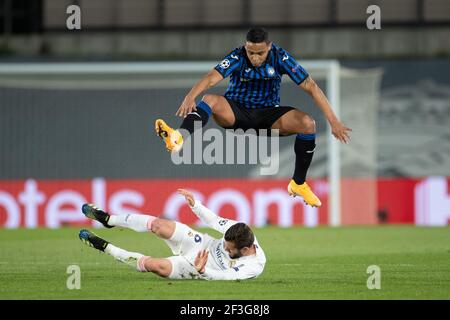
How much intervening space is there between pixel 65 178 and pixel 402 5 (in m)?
9.84

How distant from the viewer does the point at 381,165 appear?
2991 centimetres

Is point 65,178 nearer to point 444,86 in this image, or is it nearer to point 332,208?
point 332,208

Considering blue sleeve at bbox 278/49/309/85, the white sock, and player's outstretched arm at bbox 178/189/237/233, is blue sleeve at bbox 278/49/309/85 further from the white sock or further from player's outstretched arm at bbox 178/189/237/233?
the white sock

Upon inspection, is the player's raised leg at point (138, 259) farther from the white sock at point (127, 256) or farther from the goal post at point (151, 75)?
the goal post at point (151, 75)

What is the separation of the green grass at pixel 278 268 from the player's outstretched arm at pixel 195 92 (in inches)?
78.7

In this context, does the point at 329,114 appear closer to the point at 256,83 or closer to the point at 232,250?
the point at 256,83

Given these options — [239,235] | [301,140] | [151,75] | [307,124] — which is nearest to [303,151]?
[301,140]

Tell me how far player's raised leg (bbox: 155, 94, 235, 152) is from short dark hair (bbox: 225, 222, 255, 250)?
1.12 meters

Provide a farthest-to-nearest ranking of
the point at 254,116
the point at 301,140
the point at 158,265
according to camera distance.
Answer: the point at 301,140
the point at 254,116
the point at 158,265

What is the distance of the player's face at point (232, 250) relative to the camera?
12.4m

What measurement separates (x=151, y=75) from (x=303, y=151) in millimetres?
13098

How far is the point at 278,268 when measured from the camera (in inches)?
591
